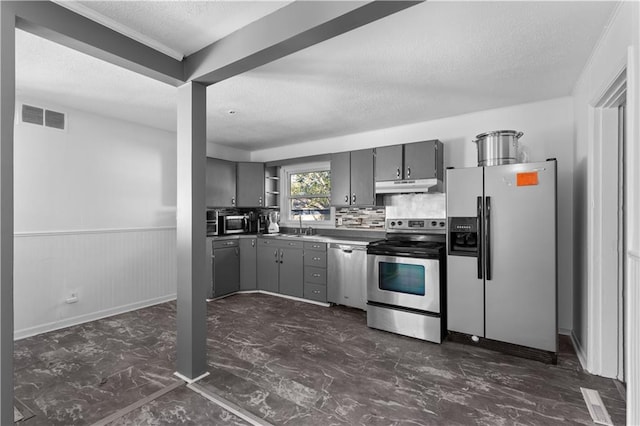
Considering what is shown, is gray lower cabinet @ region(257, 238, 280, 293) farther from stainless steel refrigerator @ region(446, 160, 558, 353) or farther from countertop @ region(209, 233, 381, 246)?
stainless steel refrigerator @ region(446, 160, 558, 353)

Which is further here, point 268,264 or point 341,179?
point 268,264

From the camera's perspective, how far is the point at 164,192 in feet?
15.5

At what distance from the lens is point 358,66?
2623 mm

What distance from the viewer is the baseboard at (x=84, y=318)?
11.1 ft

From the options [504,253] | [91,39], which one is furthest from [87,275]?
[504,253]

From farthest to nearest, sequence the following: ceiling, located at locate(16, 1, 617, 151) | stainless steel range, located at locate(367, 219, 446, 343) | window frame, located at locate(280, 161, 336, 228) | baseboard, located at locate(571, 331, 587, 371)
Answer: window frame, located at locate(280, 161, 336, 228) < stainless steel range, located at locate(367, 219, 446, 343) < baseboard, located at locate(571, 331, 587, 371) < ceiling, located at locate(16, 1, 617, 151)

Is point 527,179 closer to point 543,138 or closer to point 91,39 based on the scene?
point 543,138

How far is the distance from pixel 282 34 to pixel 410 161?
2.54m

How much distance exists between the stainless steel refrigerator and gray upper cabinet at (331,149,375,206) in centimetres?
126

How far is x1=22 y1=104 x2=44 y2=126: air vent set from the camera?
11.2 feet

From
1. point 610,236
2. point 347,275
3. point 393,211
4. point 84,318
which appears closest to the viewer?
point 610,236

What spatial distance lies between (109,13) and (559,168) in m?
4.16

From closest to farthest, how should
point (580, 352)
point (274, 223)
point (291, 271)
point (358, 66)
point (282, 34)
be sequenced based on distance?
point (282, 34) < point (358, 66) < point (580, 352) < point (291, 271) < point (274, 223)

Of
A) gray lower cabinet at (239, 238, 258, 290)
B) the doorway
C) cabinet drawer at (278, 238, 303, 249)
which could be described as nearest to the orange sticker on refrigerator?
the doorway
